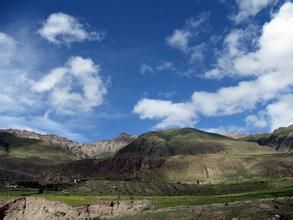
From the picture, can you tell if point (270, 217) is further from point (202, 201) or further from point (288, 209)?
point (202, 201)

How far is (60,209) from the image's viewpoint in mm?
171250

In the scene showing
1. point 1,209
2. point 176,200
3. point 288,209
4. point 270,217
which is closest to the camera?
point 270,217

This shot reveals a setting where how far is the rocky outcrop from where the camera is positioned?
16888 cm

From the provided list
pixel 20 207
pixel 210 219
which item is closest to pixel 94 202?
pixel 20 207

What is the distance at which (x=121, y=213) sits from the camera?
172500 millimetres

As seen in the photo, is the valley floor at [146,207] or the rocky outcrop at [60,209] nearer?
the valley floor at [146,207]

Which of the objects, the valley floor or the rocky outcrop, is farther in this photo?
the rocky outcrop

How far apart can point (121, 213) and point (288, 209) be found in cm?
5541

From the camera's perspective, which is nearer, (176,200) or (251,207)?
(251,207)

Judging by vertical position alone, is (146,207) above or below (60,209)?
below

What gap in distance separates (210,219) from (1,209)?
228 ft

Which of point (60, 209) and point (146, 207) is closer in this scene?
point (60, 209)

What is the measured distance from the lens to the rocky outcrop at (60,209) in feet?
554

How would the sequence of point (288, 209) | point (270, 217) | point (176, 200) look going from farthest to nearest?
point (176, 200) < point (288, 209) < point (270, 217)
